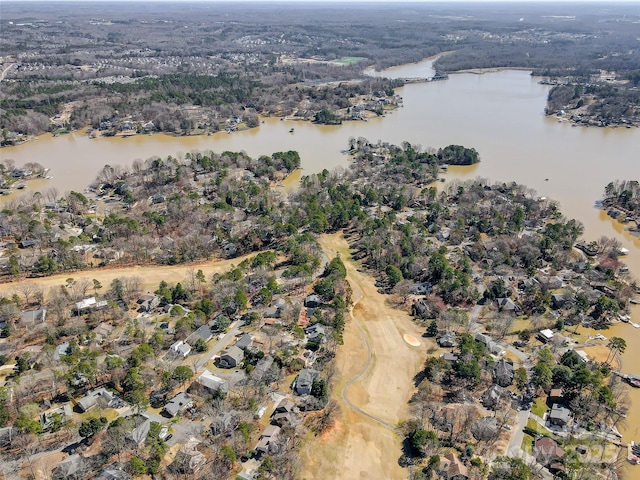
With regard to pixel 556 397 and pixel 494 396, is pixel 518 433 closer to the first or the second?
pixel 494 396

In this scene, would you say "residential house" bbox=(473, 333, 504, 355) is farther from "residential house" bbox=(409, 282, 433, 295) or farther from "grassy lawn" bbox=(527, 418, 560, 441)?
"residential house" bbox=(409, 282, 433, 295)

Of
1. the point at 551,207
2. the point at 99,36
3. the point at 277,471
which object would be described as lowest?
the point at 277,471

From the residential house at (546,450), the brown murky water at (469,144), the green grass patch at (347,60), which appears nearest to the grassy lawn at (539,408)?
the residential house at (546,450)

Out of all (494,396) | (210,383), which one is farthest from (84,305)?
(494,396)

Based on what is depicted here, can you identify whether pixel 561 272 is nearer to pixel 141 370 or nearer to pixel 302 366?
pixel 302 366

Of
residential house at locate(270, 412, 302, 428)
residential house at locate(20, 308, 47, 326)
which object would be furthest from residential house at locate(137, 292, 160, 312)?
residential house at locate(270, 412, 302, 428)

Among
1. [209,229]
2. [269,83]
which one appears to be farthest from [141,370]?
[269,83]
